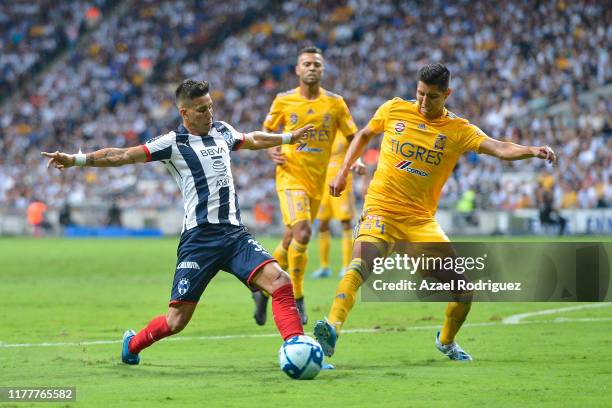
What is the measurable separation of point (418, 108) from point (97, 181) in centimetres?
3425

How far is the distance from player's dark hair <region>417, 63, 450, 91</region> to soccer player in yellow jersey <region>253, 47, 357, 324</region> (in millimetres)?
3465

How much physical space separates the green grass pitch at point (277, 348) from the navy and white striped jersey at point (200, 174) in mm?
1237

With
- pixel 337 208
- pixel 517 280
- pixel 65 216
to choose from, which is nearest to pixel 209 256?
pixel 517 280

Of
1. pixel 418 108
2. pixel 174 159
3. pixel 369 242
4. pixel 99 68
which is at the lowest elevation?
pixel 369 242

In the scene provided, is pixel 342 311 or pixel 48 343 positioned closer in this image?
pixel 342 311

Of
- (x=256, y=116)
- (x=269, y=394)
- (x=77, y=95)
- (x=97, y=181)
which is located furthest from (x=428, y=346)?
(x=77, y=95)

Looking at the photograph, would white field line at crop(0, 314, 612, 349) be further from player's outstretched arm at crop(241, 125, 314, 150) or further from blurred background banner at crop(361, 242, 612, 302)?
player's outstretched arm at crop(241, 125, 314, 150)

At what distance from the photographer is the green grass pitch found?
7.28 meters

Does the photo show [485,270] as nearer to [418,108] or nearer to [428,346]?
[428,346]

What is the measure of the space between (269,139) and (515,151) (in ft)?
6.74

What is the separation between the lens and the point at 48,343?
10.5m

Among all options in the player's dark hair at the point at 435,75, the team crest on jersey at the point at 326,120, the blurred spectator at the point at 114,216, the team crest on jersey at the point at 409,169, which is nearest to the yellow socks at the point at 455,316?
the team crest on jersey at the point at 409,169

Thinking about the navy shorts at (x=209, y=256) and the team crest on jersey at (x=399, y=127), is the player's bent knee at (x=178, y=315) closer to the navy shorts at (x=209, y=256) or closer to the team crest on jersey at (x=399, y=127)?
the navy shorts at (x=209, y=256)

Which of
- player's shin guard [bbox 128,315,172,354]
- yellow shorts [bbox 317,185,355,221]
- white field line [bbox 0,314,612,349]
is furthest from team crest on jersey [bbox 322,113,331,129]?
yellow shorts [bbox 317,185,355,221]
